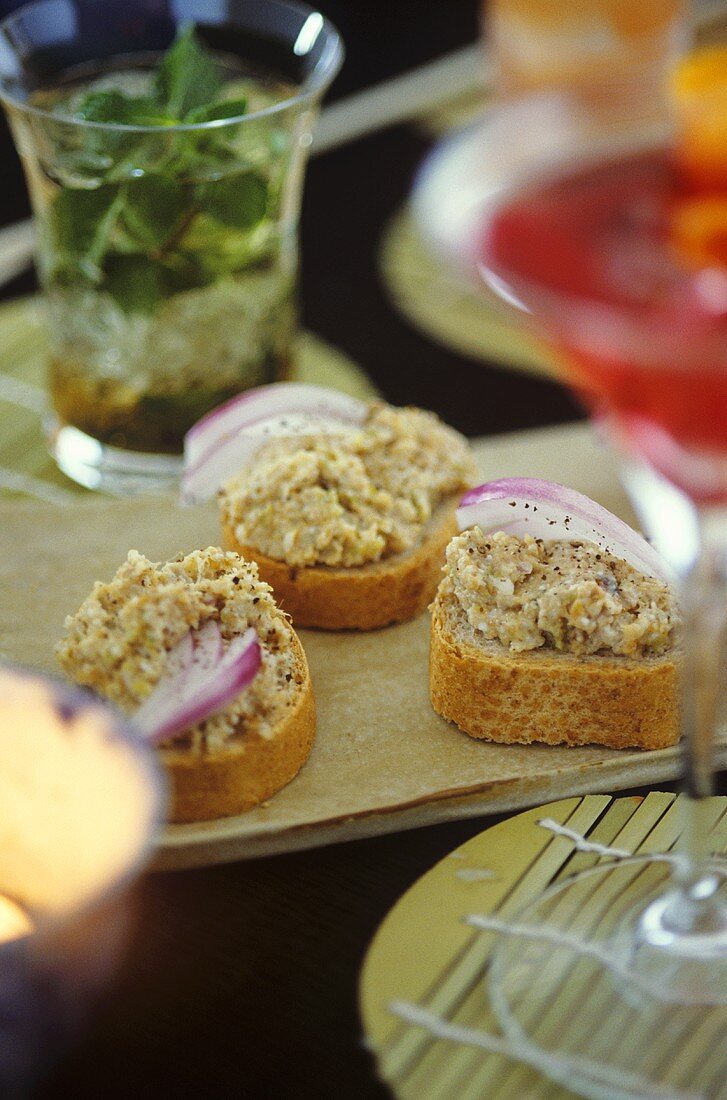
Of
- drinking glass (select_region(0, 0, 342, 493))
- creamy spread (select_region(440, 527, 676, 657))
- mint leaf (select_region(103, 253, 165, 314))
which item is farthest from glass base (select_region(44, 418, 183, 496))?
creamy spread (select_region(440, 527, 676, 657))

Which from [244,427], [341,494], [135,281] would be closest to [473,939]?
[341,494]

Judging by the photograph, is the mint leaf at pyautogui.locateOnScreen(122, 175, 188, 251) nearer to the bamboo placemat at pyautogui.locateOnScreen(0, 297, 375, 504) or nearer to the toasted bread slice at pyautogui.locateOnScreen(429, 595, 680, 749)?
the bamboo placemat at pyautogui.locateOnScreen(0, 297, 375, 504)

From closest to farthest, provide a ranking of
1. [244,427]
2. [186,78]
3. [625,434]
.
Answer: [625,434] → [244,427] → [186,78]

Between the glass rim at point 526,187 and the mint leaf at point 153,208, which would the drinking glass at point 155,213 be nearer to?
the mint leaf at point 153,208

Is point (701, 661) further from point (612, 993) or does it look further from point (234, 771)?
point (234, 771)

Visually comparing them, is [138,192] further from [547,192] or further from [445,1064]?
[445,1064]

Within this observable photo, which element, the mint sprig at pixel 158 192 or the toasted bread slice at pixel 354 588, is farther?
the mint sprig at pixel 158 192

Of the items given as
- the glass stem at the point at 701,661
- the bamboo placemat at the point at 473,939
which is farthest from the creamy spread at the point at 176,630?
the glass stem at the point at 701,661
